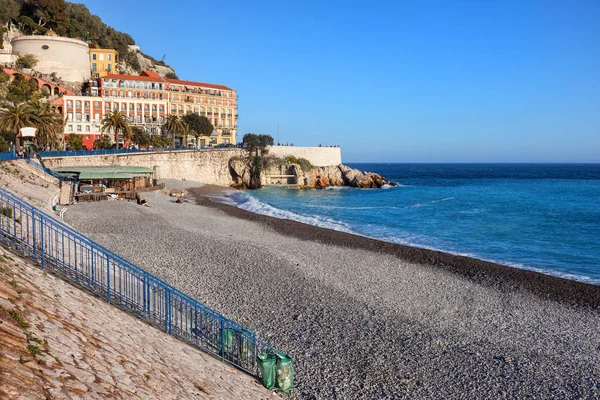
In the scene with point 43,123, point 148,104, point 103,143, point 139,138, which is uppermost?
point 148,104

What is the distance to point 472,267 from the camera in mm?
24406

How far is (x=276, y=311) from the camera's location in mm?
16062

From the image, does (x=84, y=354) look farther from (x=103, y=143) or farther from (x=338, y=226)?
(x=103, y=143)

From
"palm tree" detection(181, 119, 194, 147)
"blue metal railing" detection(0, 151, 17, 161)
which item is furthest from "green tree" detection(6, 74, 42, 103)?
"palm tree" detection(181, 119, 194, 147)

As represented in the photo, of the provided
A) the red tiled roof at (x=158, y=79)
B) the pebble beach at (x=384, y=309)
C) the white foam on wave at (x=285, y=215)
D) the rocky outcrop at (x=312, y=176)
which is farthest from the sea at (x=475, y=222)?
the red tiled roof at (x=158, y=79)

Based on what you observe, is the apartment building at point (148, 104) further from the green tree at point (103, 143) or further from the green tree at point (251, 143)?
the green tree at point (251, 143)

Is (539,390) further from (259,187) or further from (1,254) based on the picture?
(259,187)

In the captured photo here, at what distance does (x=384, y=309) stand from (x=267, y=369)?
754 centimetres

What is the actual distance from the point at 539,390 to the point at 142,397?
33.1ft

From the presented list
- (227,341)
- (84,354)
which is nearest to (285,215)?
(227,341)

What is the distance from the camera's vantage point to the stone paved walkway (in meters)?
6.34

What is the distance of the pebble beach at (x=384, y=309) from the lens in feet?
39.5

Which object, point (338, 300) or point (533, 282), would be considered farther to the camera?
point (533, 282)

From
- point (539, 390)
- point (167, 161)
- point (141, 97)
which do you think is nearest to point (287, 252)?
point (539, 390)
